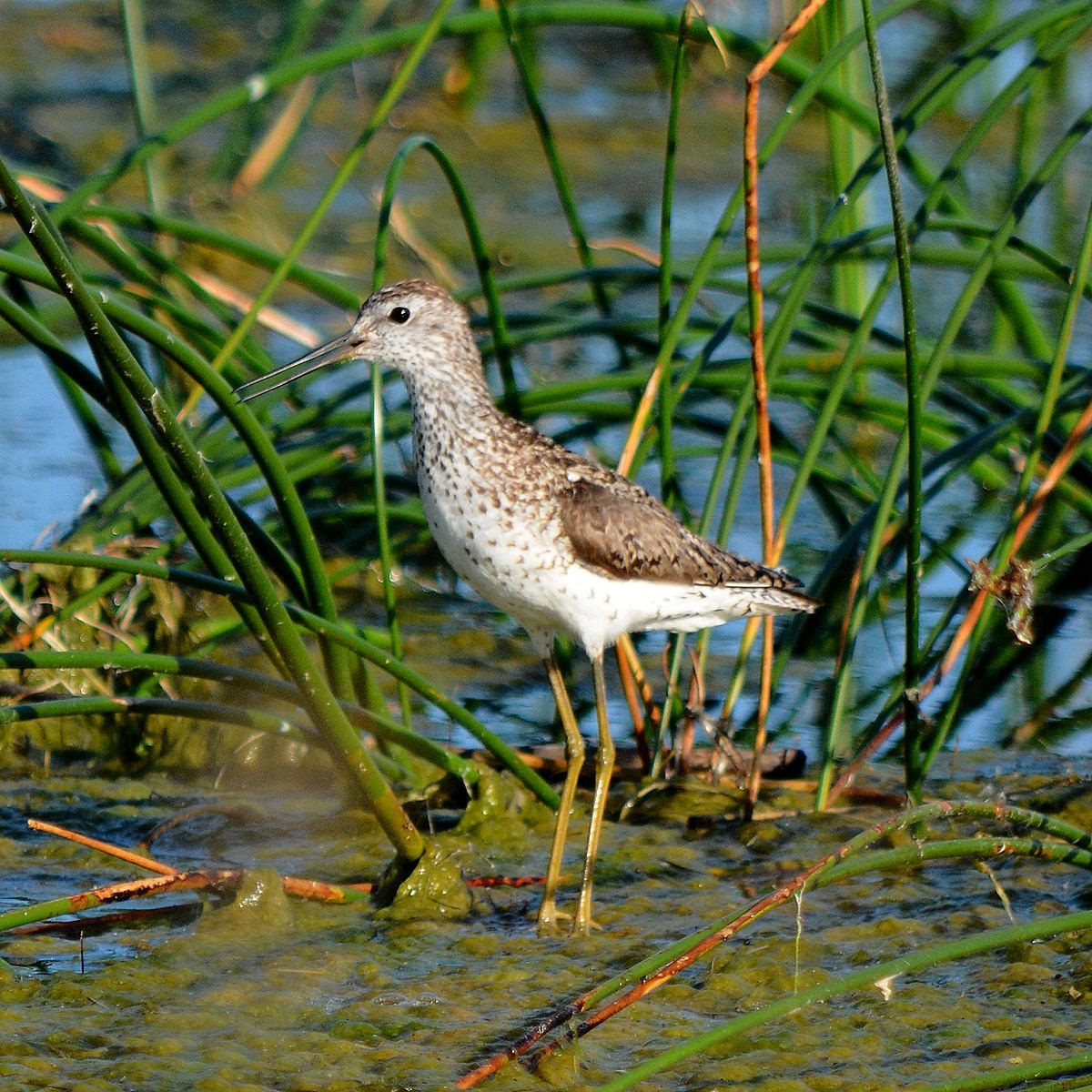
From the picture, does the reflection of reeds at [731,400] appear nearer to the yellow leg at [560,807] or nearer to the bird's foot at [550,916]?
the yellow leg at [560,807]

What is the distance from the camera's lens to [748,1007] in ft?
12.1

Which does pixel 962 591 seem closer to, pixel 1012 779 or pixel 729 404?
pixel 1012 779

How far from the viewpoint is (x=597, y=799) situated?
14.7 feet

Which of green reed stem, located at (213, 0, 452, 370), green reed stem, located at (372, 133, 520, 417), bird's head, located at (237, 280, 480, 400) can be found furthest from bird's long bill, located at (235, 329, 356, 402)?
green reed stem, located at (372, 133, 520, 417)

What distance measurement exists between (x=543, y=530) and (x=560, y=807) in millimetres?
798

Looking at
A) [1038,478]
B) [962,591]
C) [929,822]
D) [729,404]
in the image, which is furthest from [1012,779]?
[729,404]

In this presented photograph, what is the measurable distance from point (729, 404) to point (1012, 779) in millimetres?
3724

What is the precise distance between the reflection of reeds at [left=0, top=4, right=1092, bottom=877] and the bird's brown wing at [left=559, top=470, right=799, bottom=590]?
274 millimetres

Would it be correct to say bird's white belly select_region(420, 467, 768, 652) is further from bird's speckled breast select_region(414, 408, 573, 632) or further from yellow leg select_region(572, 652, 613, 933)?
yellow leg select_region(572, 652, 613, 933)

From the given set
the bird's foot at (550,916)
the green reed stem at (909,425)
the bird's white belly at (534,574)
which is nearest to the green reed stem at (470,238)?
the bird's white belly at (534,574)

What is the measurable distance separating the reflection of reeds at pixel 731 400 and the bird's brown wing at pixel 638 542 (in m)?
0.27


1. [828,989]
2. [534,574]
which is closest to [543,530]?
[534,574]

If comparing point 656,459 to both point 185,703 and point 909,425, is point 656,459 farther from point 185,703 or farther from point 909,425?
point 185,703

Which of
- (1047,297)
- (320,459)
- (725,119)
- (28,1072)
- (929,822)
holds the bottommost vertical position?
(28,1072)
